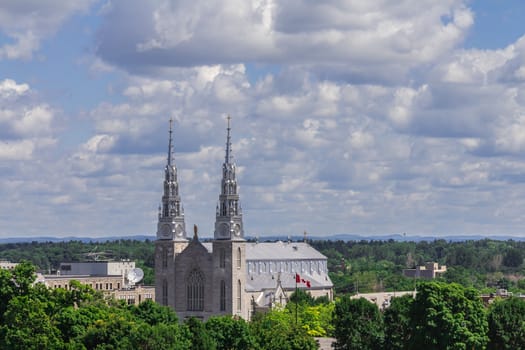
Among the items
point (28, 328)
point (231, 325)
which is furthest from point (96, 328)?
point (231, 325)

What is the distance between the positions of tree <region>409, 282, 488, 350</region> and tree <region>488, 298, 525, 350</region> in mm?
2788

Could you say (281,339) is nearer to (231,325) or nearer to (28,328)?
(231,325)

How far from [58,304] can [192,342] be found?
1358cm

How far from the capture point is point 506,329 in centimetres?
13212

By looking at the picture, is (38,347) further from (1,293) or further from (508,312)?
(508,312)

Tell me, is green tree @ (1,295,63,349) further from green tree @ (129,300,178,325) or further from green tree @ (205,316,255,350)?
green tree @ (129,300,178,325)

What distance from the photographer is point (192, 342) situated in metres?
125

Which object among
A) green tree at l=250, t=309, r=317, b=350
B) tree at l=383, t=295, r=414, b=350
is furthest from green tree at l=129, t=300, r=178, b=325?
tree at l=383, t=295, r=414, b=350

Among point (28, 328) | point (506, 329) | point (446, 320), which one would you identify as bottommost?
point (506, 329)

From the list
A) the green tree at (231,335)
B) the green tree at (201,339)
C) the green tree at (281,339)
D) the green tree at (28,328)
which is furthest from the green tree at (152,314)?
the green tree at (28,328)

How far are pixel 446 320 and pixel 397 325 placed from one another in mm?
11295

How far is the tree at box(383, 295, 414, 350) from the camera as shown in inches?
5295

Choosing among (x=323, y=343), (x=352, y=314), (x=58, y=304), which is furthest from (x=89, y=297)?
(x=323, y=343)

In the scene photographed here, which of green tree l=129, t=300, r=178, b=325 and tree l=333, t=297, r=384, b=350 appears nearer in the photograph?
green tree l=129, t=300, r=178, b=325
